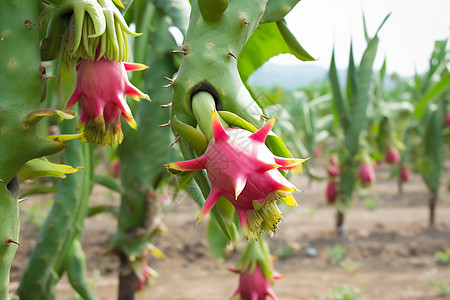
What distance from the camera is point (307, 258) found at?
3.48 meters

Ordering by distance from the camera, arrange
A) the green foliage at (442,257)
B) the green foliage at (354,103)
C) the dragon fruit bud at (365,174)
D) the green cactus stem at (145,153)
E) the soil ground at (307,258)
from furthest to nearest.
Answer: the green foliage at (442,257)
the dragon fruit bud at (365,174)
the soil ground at (307,258)
the green foliage at (354,103)
the green cactus stem at (145,153)

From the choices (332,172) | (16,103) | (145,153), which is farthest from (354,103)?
(16,103)

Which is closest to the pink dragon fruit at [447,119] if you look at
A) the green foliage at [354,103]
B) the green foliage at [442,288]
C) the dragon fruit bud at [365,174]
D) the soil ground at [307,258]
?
the soil ground at [307,258]

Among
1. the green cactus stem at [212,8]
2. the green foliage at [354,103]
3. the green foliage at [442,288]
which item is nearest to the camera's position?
the green cactus stem at [212,8]

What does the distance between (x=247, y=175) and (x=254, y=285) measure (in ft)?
2.56

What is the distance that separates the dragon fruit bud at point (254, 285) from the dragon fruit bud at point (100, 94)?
0.73 m

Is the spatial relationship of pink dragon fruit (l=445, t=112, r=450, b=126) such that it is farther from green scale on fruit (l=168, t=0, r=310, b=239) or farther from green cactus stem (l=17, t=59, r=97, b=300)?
green scale on fruit (l=168, t=0, r=310, b=239)

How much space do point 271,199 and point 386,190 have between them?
617 centimetres

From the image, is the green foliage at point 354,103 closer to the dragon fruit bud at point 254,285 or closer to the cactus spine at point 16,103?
the dragon fruit bud at point 254,285

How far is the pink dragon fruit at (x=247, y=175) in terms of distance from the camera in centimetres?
40

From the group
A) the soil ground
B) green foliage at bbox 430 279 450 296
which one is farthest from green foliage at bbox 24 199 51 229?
green foliage at bbox 430 279 450 296

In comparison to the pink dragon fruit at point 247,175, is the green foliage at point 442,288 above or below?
below

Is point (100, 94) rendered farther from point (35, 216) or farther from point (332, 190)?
point (35, 216)

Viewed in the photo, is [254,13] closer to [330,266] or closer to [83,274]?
[83,274]
